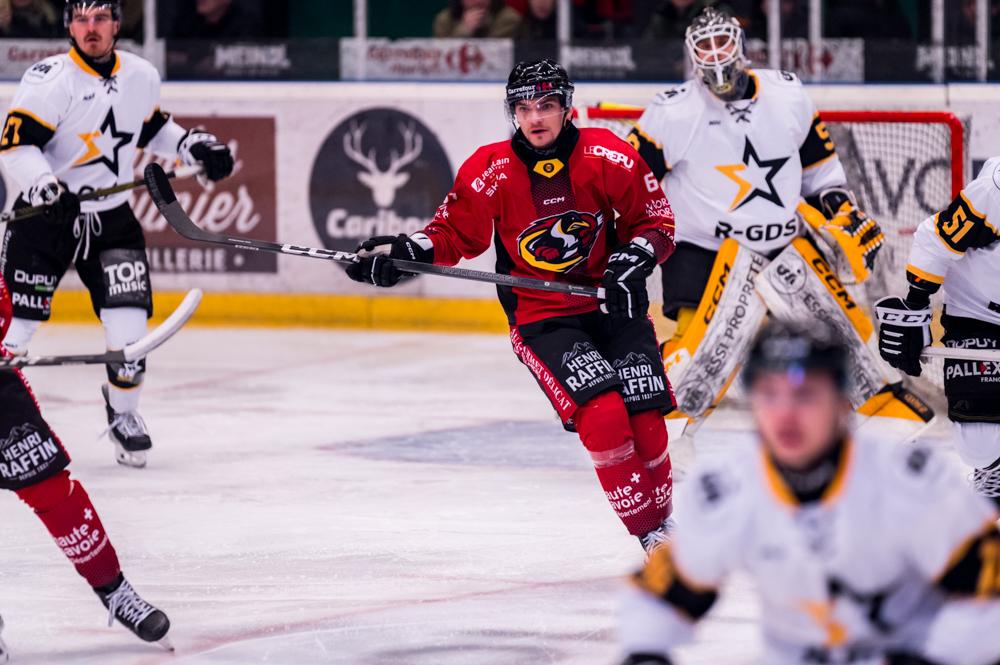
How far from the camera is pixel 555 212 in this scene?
4.25 m

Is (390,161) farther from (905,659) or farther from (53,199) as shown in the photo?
(905,659)

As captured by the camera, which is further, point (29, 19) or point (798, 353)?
point (29, 19)

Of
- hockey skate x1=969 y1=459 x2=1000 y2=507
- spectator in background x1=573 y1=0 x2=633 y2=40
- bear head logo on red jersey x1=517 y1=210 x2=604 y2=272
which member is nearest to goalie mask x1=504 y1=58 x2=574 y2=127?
bear head logo on red jersey x1=517 y1=210 x2=604 y2=272

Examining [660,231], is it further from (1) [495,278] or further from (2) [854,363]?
(2) [854,363]

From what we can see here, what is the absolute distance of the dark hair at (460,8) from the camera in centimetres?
861

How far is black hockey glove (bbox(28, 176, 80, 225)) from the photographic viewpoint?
17.6 ft

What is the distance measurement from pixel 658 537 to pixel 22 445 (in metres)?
1.44

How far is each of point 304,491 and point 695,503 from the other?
3300 mm

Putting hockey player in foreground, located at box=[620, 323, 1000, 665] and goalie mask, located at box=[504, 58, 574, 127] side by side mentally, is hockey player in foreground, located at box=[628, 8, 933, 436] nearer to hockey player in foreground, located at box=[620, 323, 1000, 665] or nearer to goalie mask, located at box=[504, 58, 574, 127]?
goalie mask, located at box=[504, 58, 574, 127]

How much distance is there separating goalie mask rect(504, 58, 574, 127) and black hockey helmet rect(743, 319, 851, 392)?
2.09 m

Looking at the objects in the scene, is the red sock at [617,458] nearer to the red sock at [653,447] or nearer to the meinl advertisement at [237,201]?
the red sock at [653,447]

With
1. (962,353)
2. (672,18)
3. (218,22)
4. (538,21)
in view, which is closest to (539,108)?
(962,353)

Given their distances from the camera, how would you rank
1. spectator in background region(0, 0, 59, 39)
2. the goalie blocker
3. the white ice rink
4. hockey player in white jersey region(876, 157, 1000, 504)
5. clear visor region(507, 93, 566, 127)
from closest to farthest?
the white ice rink
hockey player in white jersey region(876, 157, 1000, 504)
clear visor region(507, 93, 566, 127)
the goalie blocker
spectator in background region(0, 0, 59, 39)

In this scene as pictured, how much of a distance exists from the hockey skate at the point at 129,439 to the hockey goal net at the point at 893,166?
7.03 ft
